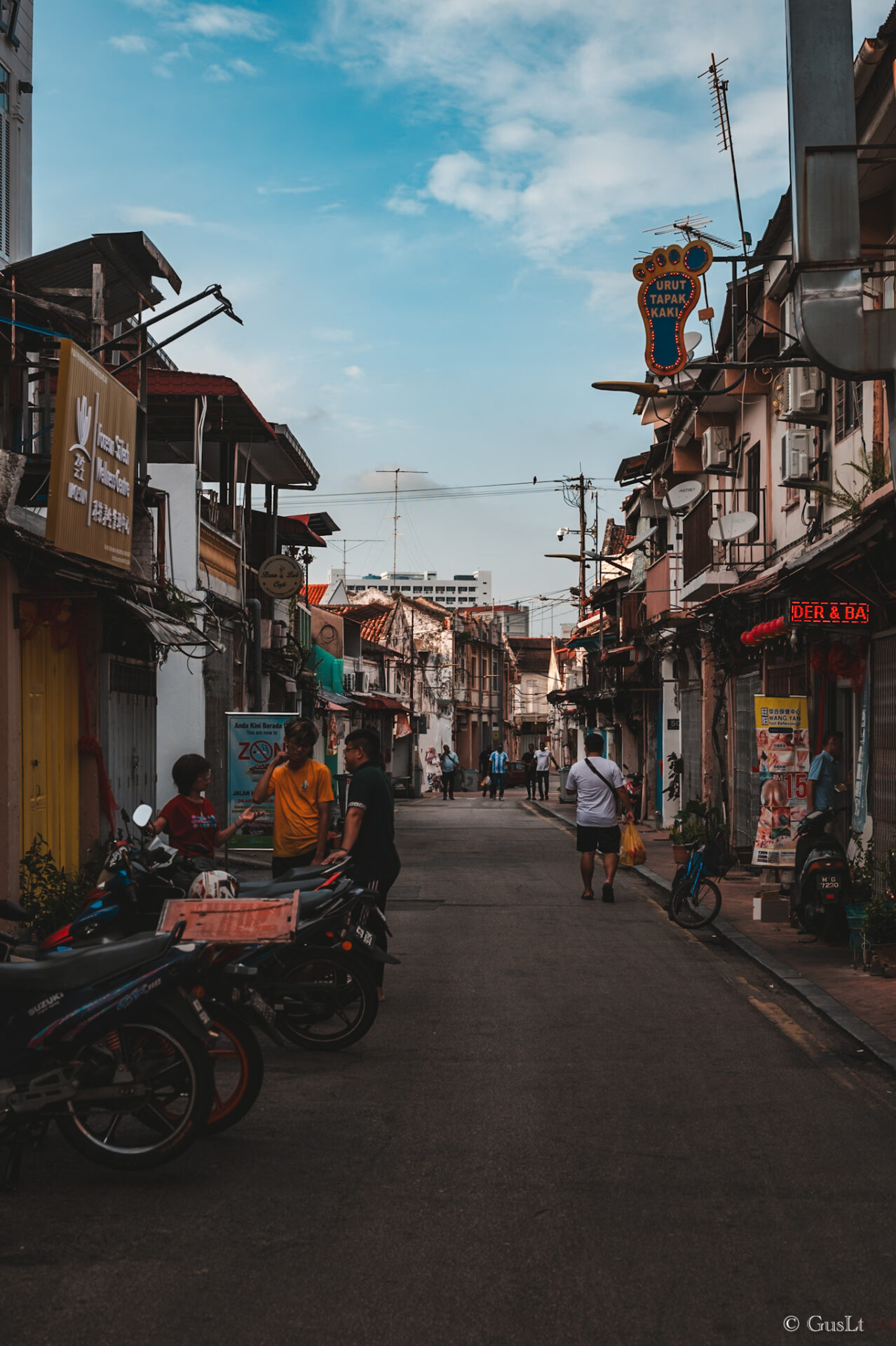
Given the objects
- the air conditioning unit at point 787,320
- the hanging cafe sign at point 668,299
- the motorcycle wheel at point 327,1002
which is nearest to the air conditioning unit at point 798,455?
the air conditioning unit at point 787,320

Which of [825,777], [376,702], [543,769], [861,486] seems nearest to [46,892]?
[825,777]

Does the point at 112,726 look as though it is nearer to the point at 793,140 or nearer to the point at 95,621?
the point at 95,621

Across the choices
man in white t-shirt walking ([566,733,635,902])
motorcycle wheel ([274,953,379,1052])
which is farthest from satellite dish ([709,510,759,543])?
motorcycle wheel ([274,953,379,1052])

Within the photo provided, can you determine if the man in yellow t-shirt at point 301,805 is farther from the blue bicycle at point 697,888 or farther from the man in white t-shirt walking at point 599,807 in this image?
the man in white t-shirt walking at point 599,807

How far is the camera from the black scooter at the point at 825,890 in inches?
423

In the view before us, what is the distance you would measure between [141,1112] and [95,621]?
8.97 m

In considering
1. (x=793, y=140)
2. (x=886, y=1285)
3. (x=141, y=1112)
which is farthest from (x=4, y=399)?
(x=886, y=1285)

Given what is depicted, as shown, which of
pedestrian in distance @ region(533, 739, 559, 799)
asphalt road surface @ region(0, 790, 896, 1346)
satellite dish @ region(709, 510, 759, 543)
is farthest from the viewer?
pedestrian in distance @ region(533, 739, 559, 799)

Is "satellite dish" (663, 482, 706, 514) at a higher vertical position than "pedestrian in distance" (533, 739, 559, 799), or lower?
higher

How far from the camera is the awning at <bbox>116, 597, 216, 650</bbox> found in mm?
12938

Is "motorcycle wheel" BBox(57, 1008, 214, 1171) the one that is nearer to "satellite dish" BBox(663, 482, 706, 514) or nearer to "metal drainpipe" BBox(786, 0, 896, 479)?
"metal drainpipe" BBox(786, 0, 896, 479)

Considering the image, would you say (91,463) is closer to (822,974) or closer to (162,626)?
(162,626)

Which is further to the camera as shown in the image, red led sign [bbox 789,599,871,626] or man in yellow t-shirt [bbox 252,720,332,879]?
red led sign [bbox 789,599,871,626]

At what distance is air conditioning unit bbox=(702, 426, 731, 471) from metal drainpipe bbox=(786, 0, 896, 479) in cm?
1159
